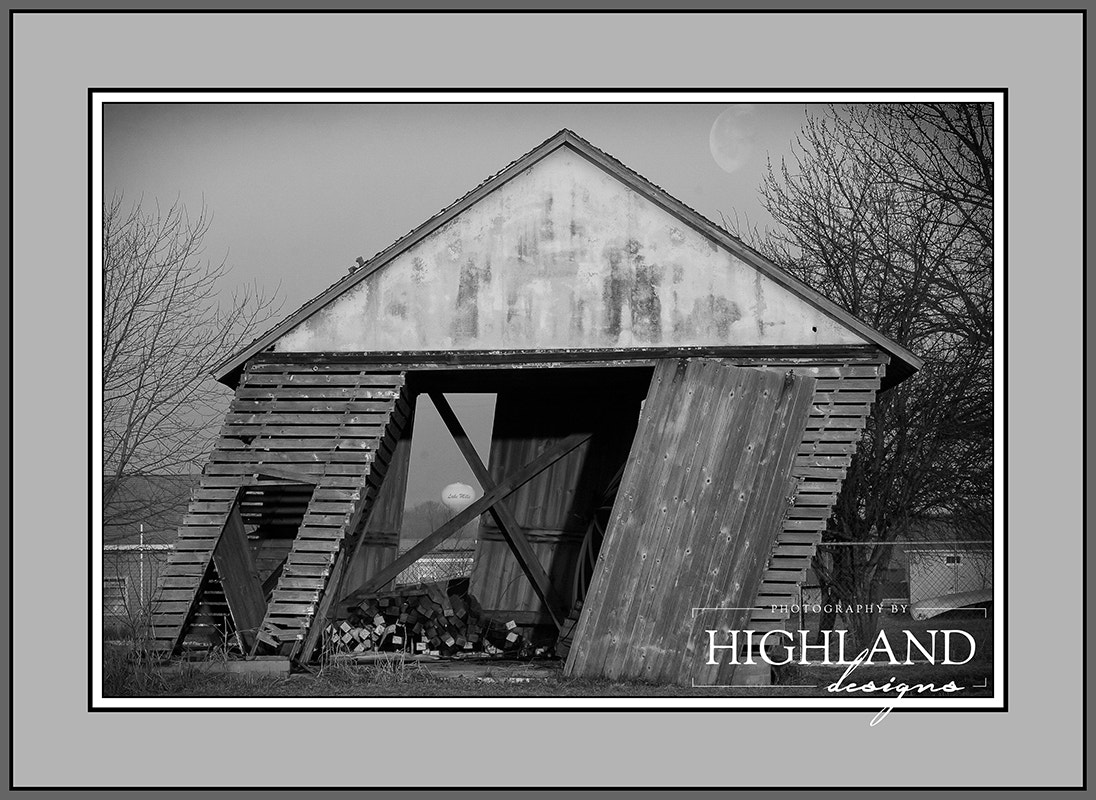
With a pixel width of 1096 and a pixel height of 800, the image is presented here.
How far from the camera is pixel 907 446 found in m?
20.4

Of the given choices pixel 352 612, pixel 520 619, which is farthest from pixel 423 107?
pixel 520 619

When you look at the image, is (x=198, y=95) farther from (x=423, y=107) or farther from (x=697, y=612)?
(x=697, y=612)

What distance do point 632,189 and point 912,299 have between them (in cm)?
785

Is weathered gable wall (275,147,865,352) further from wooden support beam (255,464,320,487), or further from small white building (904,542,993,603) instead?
small white building (904,542,993,603)

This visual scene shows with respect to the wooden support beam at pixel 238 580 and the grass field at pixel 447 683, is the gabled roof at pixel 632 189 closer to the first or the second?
the wooden support beam at pixel 238 580

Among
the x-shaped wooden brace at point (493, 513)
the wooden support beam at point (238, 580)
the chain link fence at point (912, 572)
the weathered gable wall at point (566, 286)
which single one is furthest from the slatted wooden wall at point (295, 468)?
the chain link fence at point (912, 572)

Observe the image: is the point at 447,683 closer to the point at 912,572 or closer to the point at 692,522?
the point at 692,522

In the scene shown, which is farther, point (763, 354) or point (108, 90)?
point (763, 354)

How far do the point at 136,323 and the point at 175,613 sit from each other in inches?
357

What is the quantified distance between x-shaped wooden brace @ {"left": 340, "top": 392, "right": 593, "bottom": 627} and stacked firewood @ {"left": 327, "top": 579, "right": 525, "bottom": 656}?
1.22ft

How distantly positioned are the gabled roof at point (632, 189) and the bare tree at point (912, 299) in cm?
591

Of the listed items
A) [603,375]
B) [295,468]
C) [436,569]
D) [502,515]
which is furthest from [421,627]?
[436,569]

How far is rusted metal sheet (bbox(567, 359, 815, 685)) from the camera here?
13008mm

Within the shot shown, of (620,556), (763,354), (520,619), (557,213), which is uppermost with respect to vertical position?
(557,213)
